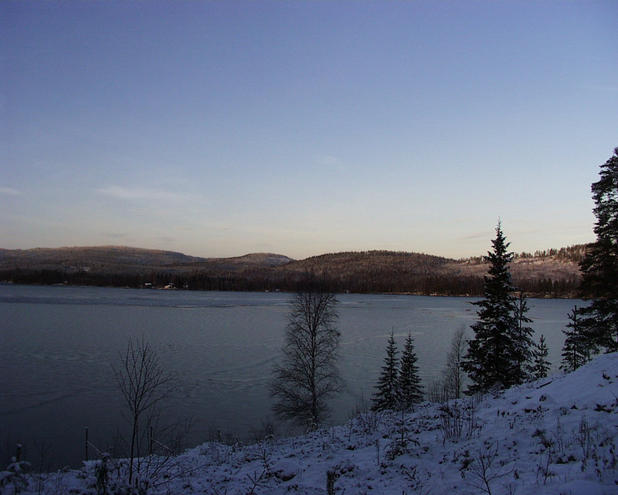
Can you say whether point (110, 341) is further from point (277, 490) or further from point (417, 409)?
point (277, 490)

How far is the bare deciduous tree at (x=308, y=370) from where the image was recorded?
22.4 m

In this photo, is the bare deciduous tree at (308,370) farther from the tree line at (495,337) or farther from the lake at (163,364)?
the lake at (163,364)

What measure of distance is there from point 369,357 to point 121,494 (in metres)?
31.2

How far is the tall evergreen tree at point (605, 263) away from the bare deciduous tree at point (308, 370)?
13.6 m

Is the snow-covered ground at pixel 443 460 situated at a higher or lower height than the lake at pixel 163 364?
higher

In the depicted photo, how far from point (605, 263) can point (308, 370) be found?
53.5ft

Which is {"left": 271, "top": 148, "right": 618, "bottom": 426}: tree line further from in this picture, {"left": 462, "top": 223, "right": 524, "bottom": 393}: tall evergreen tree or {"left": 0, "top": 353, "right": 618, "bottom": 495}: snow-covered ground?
{"left": 0, "top": 353, "right": 618, "bottom": 495}: snow-covered ground

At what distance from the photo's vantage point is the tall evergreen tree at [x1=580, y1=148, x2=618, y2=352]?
19.4m

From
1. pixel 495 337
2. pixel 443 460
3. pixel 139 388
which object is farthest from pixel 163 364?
pixel 443 460

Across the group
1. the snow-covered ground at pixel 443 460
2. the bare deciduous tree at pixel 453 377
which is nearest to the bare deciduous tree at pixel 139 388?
the snow-covered ground at pixel 443 460

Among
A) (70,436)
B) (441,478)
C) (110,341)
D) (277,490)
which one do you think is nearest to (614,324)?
(441,478)

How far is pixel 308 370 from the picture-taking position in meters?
25.7

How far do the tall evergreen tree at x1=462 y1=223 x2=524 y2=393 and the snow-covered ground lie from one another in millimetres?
10950

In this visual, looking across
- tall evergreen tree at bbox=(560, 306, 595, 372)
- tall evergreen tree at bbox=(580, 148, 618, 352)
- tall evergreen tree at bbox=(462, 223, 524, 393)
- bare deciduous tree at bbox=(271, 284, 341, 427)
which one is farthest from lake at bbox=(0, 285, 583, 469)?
tall evergreen tree at bbox=(580, 148, 618, 352)
